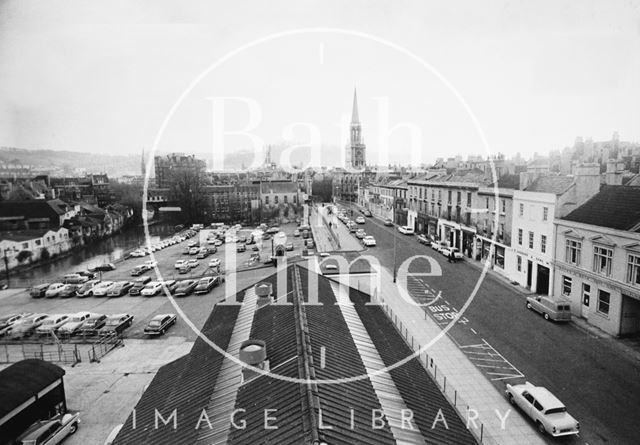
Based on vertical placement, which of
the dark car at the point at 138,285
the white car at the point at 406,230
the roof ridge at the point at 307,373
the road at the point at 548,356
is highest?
the roof ridge at the point at 307,373

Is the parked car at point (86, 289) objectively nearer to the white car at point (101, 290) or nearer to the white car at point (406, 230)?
the white car at point (101, 290)

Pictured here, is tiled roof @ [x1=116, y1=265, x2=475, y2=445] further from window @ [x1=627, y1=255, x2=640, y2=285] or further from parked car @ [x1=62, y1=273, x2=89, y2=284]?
parked car @ [x1=62, y1=273, x2=89, y2=284]

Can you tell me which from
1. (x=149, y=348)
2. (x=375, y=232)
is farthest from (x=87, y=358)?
(x=375, y=232)

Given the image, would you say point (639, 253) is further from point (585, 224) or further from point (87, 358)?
point (87, 358)

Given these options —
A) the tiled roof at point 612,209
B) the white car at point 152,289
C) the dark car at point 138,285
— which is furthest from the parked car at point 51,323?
the tiled roof at point 612,209

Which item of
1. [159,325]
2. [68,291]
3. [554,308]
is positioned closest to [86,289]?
[68,291]

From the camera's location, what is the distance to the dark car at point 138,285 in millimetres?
27156

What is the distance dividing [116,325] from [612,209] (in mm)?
24469

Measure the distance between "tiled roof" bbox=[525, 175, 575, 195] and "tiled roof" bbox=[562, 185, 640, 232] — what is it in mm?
1372

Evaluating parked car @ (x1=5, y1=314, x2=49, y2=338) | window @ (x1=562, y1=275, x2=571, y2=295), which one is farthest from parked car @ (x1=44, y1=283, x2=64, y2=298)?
window @ (x1=562, y1=275, x2=571, y2=295)

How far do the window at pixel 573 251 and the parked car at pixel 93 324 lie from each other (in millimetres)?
23672

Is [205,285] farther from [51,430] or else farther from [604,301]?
[604,301]

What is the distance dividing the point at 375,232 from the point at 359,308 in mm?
34055

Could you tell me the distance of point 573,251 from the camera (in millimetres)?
20297
